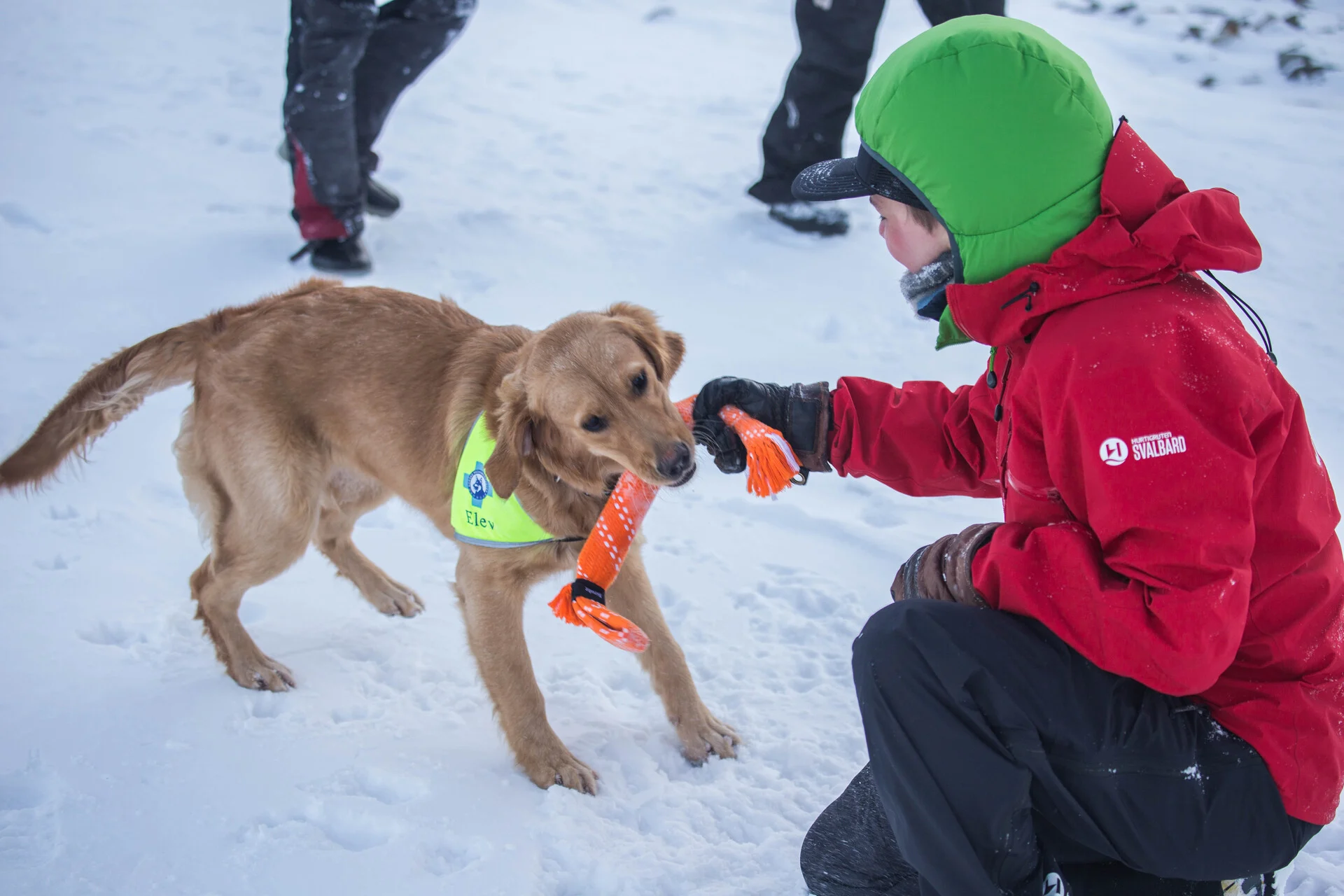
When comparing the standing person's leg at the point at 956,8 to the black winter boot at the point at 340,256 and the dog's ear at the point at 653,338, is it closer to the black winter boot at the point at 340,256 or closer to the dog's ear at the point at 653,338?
the dog's ear at the point at 653,338

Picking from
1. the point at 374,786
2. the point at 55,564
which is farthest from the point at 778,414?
the point at 55,564

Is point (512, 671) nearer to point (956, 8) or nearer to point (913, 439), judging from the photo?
point (913, 439)

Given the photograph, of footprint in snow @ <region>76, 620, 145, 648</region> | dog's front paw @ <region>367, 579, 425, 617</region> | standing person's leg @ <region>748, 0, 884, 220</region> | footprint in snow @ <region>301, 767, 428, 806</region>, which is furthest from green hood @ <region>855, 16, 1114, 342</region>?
standing person's leg @ <region>748, 0, 884, 220</region>

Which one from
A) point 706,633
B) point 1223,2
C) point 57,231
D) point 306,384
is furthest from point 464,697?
point 1223,2

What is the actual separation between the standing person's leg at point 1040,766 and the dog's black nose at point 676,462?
78 centimetres

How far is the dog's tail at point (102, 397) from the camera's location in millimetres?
3033

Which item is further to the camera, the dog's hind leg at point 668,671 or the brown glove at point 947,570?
the dog's hind leg at point 668,671

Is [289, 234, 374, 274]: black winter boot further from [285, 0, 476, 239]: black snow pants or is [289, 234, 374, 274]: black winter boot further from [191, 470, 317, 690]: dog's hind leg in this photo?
[191, 470, 317, 690]: dog's hind leg

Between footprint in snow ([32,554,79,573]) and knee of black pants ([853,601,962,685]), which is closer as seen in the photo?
knee of black pants ([853,601,962,685])

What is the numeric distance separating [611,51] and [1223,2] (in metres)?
5.74

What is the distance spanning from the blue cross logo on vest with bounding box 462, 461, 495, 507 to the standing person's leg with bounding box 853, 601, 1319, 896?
1320 mm

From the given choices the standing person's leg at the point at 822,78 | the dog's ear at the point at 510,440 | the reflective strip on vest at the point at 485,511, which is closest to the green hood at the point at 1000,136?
the dog's ear at the point at 510,440

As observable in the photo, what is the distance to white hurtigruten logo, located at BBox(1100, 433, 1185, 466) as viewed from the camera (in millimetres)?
1521

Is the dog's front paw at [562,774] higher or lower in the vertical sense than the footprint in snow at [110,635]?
higher
